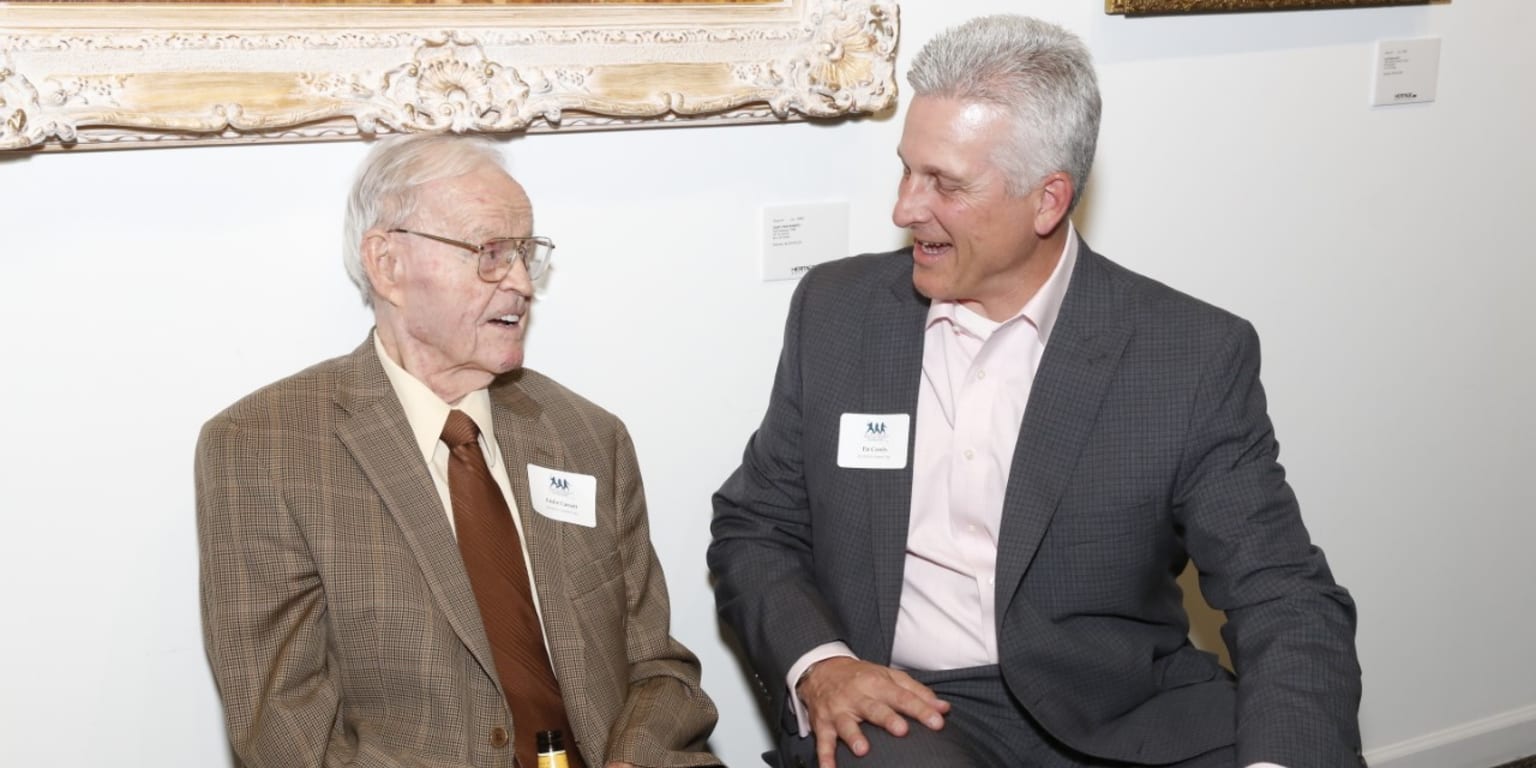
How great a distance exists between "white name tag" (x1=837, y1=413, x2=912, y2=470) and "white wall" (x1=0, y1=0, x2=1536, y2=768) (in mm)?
459

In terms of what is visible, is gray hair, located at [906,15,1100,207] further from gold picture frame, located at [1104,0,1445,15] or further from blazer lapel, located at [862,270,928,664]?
gold picture frame, located at [1104,0,1445,15]

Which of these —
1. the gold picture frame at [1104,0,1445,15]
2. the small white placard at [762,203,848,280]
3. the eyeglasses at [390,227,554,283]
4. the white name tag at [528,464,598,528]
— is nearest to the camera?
the eyeglasses at [390,227,554,283]

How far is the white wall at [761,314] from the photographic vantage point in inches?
92.7

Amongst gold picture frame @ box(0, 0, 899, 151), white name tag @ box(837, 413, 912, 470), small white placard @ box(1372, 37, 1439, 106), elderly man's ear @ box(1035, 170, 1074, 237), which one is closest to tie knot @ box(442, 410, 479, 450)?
gold picture frame @ box(0, 0, 899, 151)

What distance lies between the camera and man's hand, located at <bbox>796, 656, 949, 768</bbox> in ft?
7.45

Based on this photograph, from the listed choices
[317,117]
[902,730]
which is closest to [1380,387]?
[902,730]

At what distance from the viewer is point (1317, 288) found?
3.38 metres

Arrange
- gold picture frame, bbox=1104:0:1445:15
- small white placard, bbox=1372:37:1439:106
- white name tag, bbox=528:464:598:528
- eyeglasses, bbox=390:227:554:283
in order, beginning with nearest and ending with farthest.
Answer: eyeglasses, bbox=390:227:554:283 → white name tag, bbox=528:464:598:528 → gold picture frame, bbox=1104:0:1445:15 → small white placard, bbox=1372:37:1439:106

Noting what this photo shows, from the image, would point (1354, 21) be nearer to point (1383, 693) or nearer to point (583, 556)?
point (1383, 693)

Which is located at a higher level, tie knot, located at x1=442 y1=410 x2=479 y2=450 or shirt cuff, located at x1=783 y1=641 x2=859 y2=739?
tie knot, located at x1=442 y1=410 x2=479 y2=450

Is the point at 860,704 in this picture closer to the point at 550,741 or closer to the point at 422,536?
the point at 550,741

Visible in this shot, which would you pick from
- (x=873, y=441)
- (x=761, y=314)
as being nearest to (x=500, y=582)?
(x=873, y=441)

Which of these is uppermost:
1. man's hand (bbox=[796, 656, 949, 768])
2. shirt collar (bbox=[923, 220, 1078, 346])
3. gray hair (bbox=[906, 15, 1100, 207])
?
gray hair (bbox=[906, 15, 1100, 207])

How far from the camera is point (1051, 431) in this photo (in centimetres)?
238
